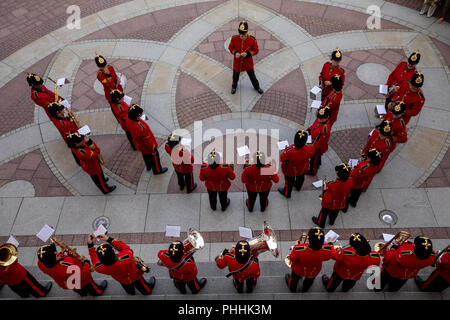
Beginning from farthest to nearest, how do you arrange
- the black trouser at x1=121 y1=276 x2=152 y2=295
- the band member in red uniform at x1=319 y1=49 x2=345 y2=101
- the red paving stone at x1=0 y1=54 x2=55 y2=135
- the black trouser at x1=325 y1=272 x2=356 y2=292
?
the red paving stone at x1=0 y1=54 x2=55 y2=135 < the band member in red uniform at x1=319 y1=49 x2=345 y2=101 < the black trouser at x1=121 y1=276 x2=152 y2=295 < the black trouser at x1=325 y1=272 x2=356 y2=292

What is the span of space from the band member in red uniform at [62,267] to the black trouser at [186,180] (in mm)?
2673

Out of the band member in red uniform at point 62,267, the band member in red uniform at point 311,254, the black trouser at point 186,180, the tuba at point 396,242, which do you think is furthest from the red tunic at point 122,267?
the tuba at point 396,242

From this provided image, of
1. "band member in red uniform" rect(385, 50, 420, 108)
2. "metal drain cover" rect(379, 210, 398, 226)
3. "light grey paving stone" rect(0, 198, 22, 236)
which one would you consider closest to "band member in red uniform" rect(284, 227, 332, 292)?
"metal drain cover" rect(379, 210, 398, 226)

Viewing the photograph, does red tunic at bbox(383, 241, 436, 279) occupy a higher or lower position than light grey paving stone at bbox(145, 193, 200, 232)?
lower

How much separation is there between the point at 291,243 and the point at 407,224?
250 centimetres

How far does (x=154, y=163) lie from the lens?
324 inches

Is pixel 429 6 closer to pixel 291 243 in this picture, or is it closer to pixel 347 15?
pixel 347 15

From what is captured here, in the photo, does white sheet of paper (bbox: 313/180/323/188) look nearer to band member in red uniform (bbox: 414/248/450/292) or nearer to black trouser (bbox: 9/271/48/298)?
band member in red uniform (bbox: 414/248/450/292)

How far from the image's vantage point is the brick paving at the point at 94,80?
401 inches

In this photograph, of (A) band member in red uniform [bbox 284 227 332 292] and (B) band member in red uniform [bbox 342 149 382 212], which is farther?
(B) band member in red uniform [bbox 342 149 382 212]

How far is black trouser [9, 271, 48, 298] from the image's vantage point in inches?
239

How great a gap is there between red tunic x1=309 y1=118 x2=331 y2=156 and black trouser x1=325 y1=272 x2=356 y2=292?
2641mm

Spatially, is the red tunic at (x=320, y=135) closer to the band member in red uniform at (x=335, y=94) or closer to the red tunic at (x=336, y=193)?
the band member in red uniform at (x=335, y=94)
